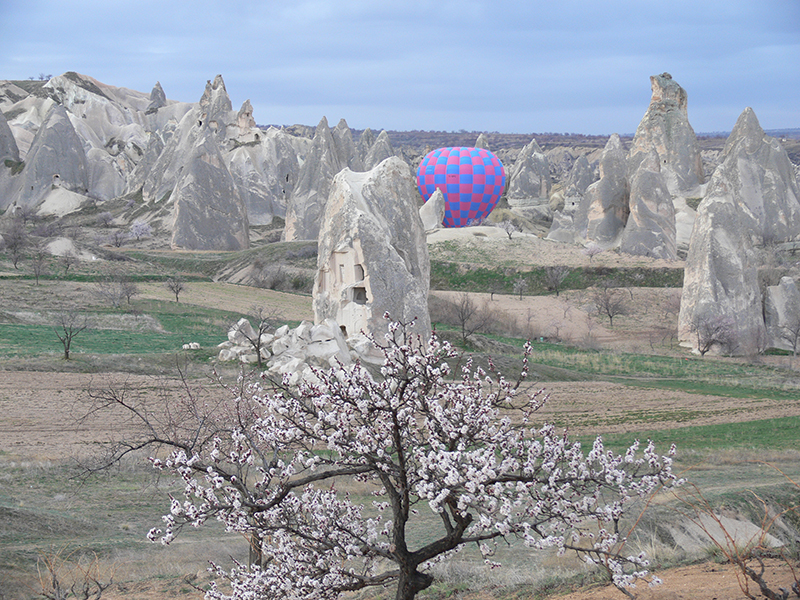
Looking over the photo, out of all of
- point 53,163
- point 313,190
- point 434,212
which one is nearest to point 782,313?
point 434,212

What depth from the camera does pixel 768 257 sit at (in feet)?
129

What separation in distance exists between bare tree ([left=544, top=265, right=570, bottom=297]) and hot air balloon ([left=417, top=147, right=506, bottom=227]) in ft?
38.0

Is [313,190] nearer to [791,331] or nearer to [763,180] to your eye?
[763,180]

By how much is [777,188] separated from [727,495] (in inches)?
2020

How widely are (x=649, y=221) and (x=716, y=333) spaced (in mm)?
14463

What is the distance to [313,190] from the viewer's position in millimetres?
53500

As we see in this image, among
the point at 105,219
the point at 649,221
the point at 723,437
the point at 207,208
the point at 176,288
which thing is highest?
the point at 207,208

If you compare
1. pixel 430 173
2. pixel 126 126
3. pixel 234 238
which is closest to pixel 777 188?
pixel 430 173

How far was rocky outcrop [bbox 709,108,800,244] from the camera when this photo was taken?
175 ft

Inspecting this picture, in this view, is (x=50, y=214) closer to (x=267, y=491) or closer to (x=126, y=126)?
(x=126, y=126)

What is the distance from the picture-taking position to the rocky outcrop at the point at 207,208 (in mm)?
48969

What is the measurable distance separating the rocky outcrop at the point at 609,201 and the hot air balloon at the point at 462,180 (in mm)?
6890

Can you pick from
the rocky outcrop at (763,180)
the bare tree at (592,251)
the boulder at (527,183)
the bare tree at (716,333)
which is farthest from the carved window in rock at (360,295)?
the boulder at (527,183)

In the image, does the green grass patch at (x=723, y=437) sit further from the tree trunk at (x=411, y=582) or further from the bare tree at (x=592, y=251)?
the bare tree at (x=592, y=251)
